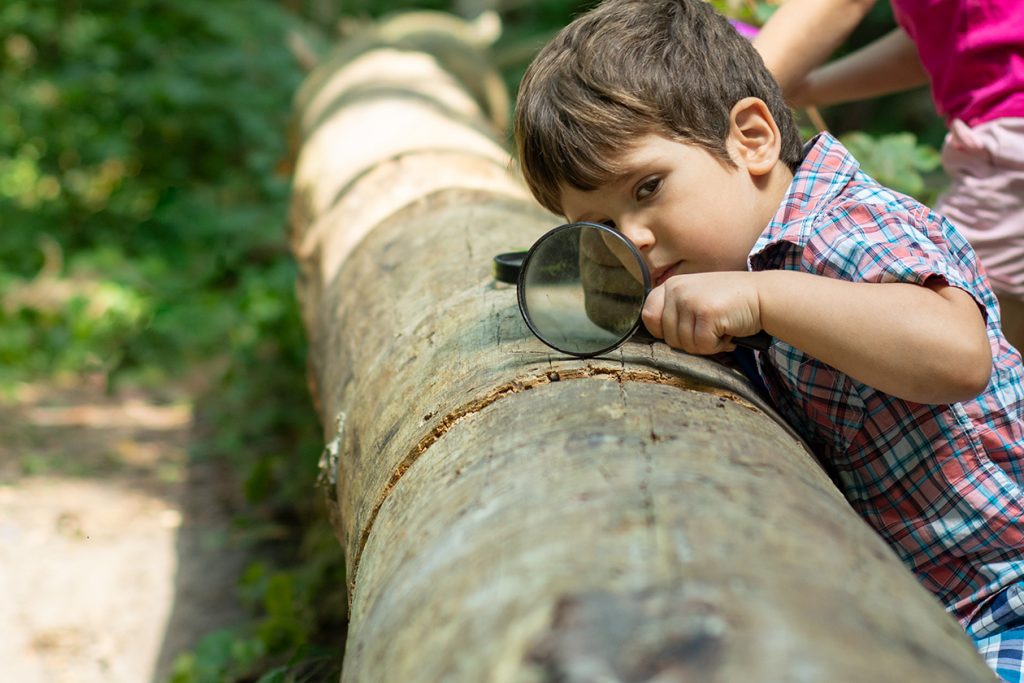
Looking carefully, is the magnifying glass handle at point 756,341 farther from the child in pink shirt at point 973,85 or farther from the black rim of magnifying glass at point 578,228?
the child in pink shirt at point 973,85

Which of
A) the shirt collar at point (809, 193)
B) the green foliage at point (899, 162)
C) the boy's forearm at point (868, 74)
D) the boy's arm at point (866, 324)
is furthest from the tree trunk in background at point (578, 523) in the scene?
the green foliage at point (899, 162)

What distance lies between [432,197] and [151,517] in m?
2.08

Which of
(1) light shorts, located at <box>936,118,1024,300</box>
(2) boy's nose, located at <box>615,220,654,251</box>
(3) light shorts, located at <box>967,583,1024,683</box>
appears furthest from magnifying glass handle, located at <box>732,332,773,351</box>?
(1) light shorts, located at <box>936,118,1024,300</box>

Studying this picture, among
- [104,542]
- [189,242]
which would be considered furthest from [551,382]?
[189,242]

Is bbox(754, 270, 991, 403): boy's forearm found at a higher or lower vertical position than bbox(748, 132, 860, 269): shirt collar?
lower

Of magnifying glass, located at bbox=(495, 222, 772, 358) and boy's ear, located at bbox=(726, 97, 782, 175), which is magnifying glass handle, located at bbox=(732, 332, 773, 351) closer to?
magnifying glass, located at bbox=(495, 222, 772, 358)

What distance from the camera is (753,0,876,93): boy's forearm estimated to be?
2.40m

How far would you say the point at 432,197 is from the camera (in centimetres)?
287

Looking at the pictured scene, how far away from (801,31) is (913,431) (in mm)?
1111

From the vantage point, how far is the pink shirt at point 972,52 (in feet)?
7.27

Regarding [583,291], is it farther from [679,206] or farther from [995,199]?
[995,199]

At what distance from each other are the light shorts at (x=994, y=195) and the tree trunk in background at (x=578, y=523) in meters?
0.91

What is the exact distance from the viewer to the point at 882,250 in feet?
5.16

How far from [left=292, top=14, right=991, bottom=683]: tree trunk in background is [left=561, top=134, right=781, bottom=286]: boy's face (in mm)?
194
